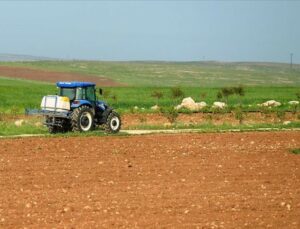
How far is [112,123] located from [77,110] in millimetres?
1956

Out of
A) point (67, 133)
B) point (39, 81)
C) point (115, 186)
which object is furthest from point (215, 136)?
point (39, 81)

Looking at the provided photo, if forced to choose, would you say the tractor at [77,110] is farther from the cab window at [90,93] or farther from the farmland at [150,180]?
the farmland at [150,180]

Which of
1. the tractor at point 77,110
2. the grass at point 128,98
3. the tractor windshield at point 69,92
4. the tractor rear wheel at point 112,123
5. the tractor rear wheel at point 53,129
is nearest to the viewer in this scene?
the tractor at point 77,110

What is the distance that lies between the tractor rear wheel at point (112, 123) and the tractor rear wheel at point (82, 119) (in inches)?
31.8

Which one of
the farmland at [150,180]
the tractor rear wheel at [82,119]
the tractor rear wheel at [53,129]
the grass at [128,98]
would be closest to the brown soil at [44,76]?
the grass at [128,98]

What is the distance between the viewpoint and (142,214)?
43.7 feet

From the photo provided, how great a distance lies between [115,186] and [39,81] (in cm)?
7426

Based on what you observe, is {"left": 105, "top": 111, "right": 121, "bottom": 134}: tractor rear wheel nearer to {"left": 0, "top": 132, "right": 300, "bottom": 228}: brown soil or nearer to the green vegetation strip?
the green vegetation strip

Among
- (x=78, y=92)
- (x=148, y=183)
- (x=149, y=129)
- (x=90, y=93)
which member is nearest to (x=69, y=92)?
(x=78, y=92)

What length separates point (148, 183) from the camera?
16703 mm

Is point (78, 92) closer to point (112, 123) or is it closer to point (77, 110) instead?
point (77, 110)

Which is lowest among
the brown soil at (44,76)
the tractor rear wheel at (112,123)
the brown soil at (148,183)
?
the brown soil at (148,183)

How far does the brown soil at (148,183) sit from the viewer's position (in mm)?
13008

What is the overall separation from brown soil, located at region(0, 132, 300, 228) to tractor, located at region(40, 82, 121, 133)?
207cm
